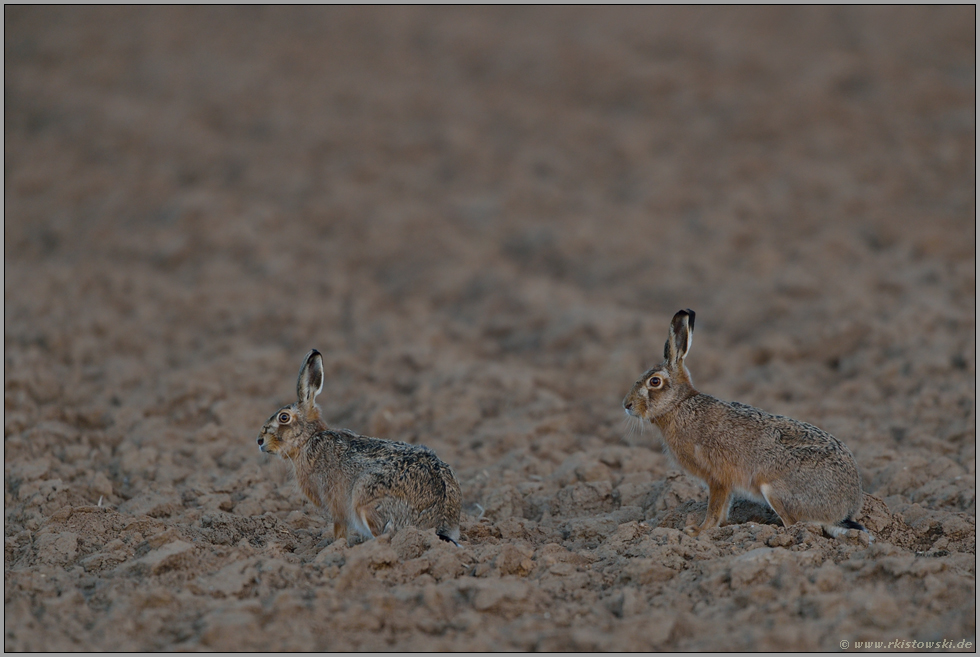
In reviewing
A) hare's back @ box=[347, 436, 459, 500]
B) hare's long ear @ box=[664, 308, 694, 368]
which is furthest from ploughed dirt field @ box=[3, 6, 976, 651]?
hare's long ear @ box=[664, 308, 694, 368]

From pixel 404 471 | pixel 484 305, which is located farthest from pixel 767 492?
pixel 484 305

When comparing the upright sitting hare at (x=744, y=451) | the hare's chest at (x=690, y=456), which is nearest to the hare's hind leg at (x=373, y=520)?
the upright sitting hare at (x=744, y=451)

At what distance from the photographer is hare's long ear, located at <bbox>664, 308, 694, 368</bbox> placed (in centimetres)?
601

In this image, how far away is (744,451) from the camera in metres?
5.71

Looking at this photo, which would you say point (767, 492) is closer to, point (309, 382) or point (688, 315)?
point (688, 315)

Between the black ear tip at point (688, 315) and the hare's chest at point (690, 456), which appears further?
the black ear tip at point (688, 315)

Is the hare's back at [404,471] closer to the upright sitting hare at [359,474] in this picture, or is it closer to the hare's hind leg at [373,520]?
the upright sitting hare at [359,474]

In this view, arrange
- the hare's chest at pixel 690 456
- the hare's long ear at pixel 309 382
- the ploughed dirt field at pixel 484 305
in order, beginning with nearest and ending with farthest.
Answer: the ploughed dirt field at pixel 484 305
the hare's chest at pixel 690 456
the hare's long ear at pixel 309 382

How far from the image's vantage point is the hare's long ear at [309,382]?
624 cm

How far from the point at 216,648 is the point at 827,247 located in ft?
31.7

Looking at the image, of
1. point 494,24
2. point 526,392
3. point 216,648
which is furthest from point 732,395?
point 494,24

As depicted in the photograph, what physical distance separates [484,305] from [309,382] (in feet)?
16.7

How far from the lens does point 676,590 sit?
16.0ft

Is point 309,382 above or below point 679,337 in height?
below
